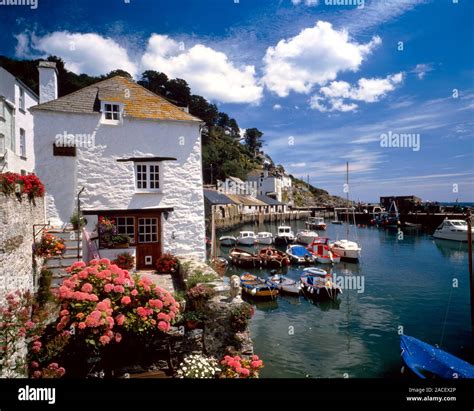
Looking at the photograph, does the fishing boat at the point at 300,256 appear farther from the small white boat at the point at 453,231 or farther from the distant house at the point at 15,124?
the small white boat at the point at 453,231

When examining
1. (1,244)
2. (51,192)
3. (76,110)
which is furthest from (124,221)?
(1,244)

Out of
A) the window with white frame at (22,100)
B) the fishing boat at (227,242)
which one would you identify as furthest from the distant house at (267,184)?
the window with white frame at (22,100)

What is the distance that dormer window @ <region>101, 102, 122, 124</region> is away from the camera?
7573mm

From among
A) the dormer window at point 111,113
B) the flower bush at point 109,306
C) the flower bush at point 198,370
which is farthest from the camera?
the dormer window at point 111,113

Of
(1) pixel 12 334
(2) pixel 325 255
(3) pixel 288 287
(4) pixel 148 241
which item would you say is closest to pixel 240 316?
(1) pixel 12 334

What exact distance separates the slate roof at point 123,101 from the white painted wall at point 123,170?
0.53 ft

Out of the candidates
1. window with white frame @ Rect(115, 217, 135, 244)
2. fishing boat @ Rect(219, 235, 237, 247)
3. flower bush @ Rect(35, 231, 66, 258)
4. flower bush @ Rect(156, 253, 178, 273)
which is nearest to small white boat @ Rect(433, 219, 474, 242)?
fishing boat @ Rect(219, 235, 237, 247)

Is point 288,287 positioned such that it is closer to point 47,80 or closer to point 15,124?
point 47,80

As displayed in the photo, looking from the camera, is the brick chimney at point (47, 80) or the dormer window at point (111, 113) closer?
the brick chimney at point (47, 80)

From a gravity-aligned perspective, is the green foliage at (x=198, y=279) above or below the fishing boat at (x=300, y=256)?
above

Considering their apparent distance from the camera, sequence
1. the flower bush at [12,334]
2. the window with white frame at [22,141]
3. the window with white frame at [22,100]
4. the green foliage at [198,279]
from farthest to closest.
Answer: the window with white frame at [22,100], the window with white frame at [22,141], the green foliage at [198,279], the flower bush at [12,334]

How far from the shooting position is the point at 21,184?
4.93 meters

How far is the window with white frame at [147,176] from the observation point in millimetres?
7828

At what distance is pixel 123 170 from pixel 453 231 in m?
35.4
